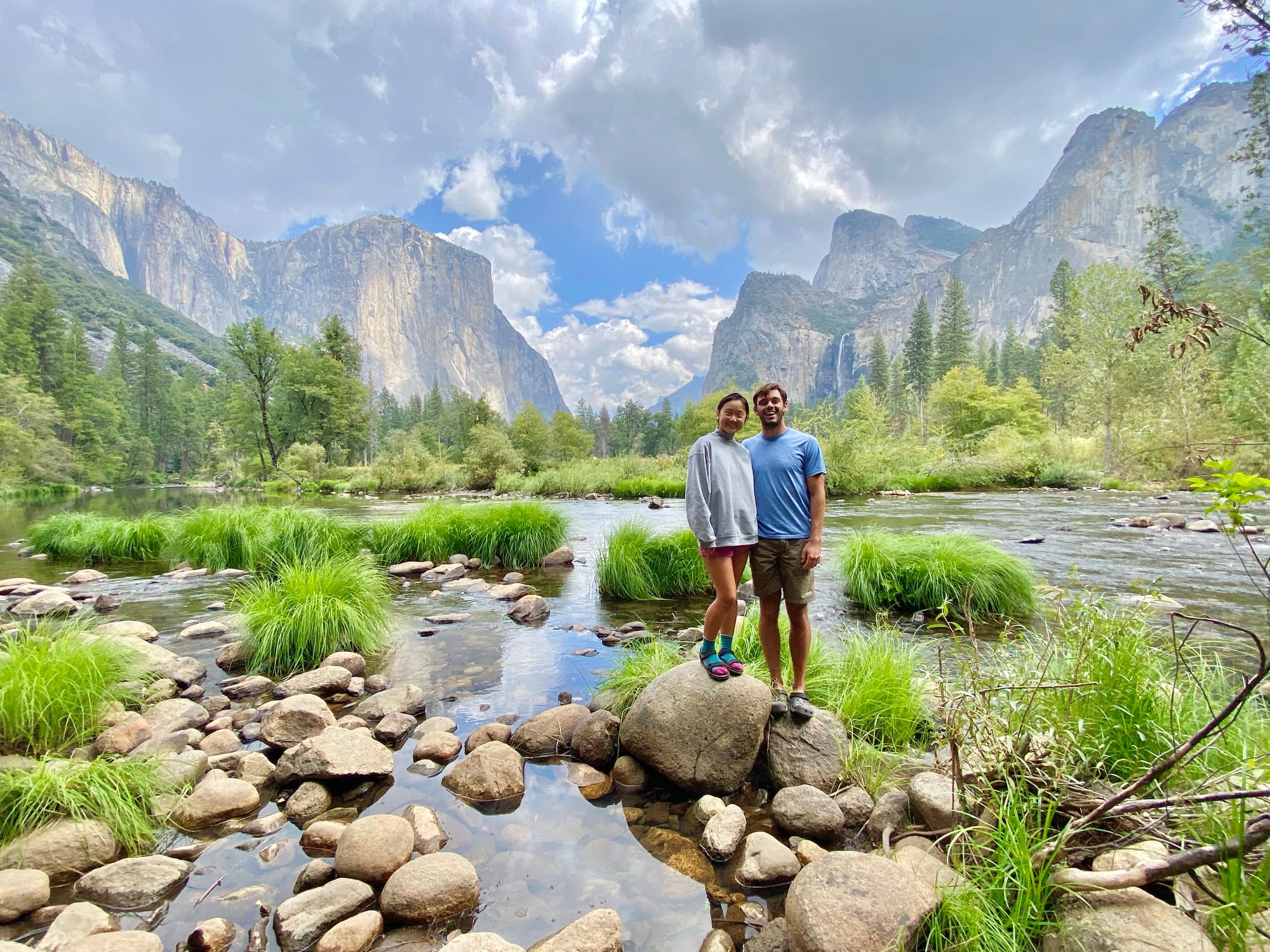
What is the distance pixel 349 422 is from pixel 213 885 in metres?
58.2

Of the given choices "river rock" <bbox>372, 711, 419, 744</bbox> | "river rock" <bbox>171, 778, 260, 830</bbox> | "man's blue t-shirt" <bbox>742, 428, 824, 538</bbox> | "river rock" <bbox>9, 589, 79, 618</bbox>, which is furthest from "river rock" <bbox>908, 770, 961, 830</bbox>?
"river rock" <bbox>9, 589, 79, 618</bbox>

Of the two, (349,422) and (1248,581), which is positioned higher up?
(349,422)

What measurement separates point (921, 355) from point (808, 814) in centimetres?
8136

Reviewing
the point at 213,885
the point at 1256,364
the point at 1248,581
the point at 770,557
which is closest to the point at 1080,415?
the point at 1256,364

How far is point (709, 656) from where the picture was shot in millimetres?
4059

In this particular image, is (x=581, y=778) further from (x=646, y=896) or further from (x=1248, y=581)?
(x=1248, y=581)

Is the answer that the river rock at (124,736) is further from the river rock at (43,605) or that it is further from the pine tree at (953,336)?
the pine tree at (953,336)

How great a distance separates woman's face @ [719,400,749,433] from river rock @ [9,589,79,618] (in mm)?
8991

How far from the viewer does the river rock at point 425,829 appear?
3258 millimetres

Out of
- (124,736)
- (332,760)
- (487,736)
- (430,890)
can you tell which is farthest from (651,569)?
(430,890)

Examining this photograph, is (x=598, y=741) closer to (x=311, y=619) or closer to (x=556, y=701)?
(x=556, y=701)

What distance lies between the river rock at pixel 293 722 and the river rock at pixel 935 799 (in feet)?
13.5

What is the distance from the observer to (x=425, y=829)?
133 inches

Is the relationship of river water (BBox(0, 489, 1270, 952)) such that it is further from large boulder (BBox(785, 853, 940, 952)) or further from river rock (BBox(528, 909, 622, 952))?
large boulder (BBox(785, 853, 940, 952))
